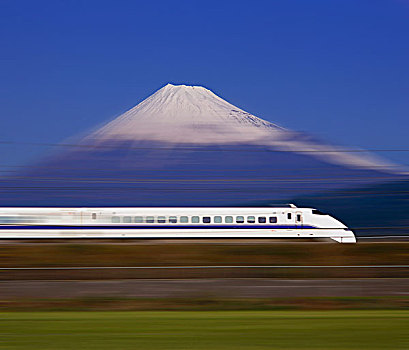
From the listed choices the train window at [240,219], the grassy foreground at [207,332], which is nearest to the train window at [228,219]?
the train window at [240,219]

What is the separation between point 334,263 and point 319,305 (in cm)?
1760

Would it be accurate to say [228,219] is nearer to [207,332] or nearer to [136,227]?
[136,227]

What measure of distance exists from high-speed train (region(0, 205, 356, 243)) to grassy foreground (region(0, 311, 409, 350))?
78.6 ft

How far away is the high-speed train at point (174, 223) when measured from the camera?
1454 inches

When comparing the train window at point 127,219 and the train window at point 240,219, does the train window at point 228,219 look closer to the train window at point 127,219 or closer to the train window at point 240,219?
the train window at point 240,219

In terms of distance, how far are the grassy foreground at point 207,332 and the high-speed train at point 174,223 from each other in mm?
23957

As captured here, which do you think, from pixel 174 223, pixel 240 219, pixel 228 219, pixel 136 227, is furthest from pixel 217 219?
pixel 136 227

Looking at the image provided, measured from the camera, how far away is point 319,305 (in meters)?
16.0

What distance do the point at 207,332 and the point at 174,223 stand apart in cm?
2726

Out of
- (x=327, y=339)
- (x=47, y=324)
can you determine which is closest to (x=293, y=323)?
(x=327, y=339)

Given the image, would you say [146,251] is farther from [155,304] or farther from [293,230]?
[155,304]

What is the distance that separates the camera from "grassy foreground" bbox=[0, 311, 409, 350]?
9.03 metres

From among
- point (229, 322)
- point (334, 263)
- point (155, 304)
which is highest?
point (229, 322)

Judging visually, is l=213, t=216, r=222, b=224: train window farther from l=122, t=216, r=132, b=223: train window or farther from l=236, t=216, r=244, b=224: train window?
l=122, t=216, r=132, b=223: train window
